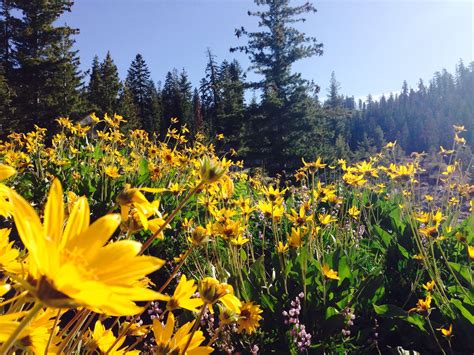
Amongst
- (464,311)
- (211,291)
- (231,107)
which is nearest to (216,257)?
(464,311)

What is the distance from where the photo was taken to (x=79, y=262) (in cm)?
41

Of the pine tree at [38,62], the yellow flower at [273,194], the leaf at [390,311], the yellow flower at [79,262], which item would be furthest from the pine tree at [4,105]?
the yellow flower at [79,262]

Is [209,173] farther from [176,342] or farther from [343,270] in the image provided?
[343,270]

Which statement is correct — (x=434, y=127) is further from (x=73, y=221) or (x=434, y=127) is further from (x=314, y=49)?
(x=73, y=221)

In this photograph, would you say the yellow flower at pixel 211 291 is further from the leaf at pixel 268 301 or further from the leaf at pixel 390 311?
the leaf at pixel 390 311

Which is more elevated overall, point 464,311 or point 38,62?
point 38,62

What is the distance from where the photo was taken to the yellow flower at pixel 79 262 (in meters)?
0.36

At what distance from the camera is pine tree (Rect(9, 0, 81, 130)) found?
672 inches

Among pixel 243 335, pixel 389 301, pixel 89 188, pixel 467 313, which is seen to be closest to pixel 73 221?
pixel 243 335

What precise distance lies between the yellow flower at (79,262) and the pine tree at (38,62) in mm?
18796

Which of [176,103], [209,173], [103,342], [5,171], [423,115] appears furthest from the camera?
[423,115]

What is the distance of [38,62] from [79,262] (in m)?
19.4

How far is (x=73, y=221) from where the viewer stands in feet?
1.49

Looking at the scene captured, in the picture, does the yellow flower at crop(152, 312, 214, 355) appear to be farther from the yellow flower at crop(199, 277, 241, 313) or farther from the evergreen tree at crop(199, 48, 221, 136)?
the evergreen tree at crop(199, 48, 221, 136)
